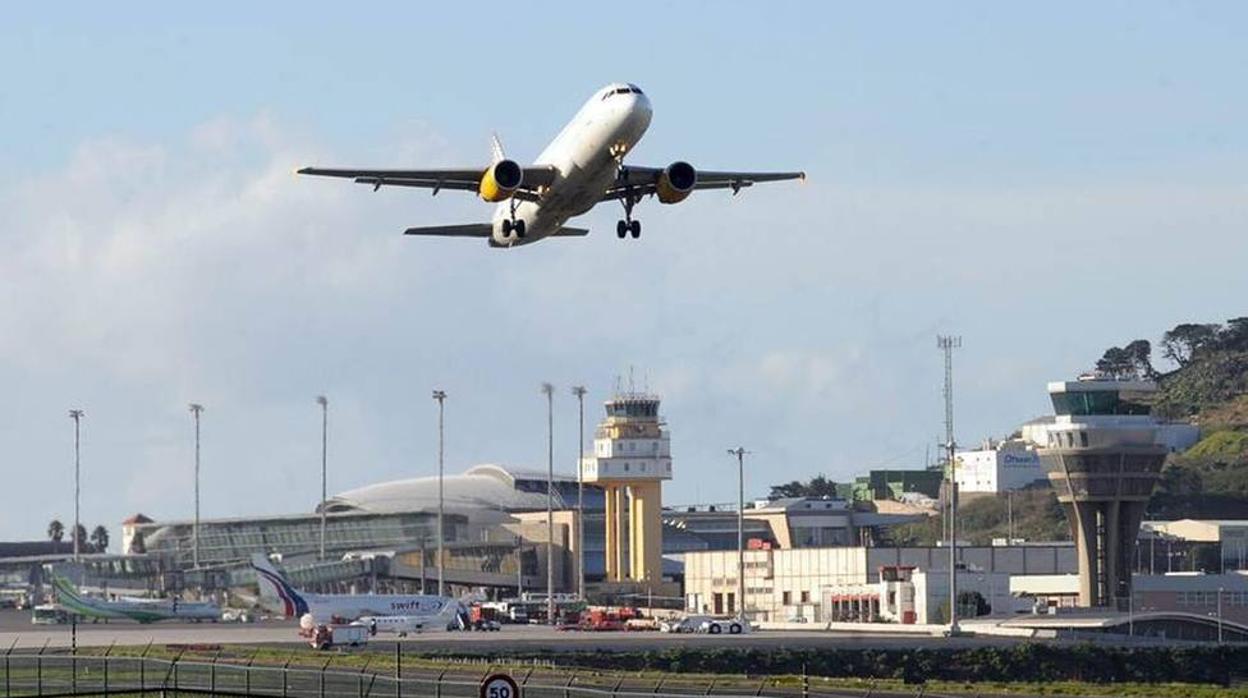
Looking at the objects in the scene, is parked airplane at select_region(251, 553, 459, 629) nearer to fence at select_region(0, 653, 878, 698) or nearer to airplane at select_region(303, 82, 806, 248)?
fence at select_region(0, 653, 878, 698)

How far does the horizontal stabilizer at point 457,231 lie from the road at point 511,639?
A: 48261mm

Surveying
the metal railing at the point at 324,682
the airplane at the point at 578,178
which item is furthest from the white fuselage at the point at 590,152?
the metal railing at the point at 324,682

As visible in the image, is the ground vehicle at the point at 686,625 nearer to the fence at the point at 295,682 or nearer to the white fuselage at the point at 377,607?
the white fuselage at the point at 377,607

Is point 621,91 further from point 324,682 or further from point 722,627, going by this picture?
Answer: point 722,627

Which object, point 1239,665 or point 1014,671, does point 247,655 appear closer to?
point 1014,671

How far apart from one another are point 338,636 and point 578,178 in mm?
74691

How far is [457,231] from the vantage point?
103812 millimetres

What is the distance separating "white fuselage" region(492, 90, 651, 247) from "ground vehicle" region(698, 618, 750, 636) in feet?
300

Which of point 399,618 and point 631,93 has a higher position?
point 631,93

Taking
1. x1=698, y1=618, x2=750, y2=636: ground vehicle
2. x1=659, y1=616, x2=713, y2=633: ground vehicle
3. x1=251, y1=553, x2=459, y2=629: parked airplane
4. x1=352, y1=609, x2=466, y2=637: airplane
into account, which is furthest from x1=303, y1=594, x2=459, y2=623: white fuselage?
x1=698, y1=618, x2=750, y2=636: ground vehicle

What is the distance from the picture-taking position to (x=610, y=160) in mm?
87750

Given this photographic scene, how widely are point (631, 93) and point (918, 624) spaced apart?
11104 centimetres

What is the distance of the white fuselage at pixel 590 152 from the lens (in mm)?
86375

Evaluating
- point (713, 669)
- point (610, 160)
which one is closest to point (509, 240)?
point (610, 160)
